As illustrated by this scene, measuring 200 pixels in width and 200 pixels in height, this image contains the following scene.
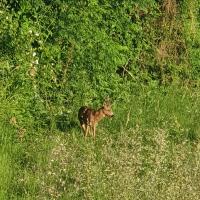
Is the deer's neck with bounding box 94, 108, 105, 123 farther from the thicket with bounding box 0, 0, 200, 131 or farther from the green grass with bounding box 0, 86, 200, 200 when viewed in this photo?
the thicket with bounding box 0, 0, 200, 131

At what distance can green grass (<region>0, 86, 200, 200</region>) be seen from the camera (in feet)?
19.0

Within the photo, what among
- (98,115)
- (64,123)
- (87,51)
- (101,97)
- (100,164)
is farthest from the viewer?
(101,97)

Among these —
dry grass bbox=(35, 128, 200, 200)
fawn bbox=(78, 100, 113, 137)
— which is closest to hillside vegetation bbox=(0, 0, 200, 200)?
dry grass bbox=(35, 128, 200, 200)

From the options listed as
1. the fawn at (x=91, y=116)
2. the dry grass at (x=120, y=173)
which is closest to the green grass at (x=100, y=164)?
the dry grass at (x=120, y=173)

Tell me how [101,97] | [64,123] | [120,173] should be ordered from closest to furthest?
1. [120,173]
2. [64,123]
3. [101,97]

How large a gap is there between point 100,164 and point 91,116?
1.76 m

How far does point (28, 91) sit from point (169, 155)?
2.23 m

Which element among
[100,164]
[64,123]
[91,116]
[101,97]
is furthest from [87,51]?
[100,164]

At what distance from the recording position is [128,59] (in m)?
10.5

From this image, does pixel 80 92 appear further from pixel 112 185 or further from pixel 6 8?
pixel 112 185

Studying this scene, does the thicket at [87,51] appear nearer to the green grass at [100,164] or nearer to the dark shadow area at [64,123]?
the dark shadow area at [64,123]

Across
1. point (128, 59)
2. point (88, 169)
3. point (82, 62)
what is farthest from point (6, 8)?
point (88, 169)

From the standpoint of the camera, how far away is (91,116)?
8.15 metres

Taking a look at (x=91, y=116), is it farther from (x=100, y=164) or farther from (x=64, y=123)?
(x=100, y=164)
